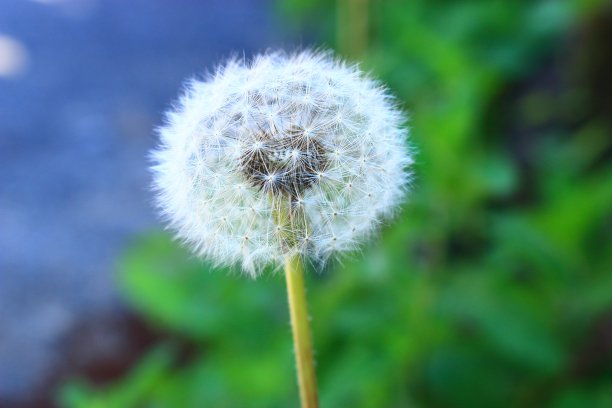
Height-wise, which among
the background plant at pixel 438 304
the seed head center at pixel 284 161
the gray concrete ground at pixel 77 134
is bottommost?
the seed head center at pixel 284 161

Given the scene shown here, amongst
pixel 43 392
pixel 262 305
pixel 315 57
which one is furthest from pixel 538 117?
pixel 43 392

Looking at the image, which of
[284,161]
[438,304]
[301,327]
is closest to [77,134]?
[438,304]

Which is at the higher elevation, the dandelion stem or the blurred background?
the blurred background

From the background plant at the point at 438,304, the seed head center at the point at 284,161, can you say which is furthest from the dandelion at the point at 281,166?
the background plant at the point at 438,304

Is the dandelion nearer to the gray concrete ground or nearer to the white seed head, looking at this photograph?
the white seed head

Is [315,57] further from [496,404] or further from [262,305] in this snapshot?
[496,404]

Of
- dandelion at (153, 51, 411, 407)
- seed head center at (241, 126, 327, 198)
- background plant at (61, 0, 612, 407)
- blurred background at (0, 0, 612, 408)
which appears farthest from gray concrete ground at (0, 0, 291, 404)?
seed head center at (241, 126, 327, 198)

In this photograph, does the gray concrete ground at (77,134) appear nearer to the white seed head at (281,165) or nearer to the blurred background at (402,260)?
the blurred background at (402,260)
